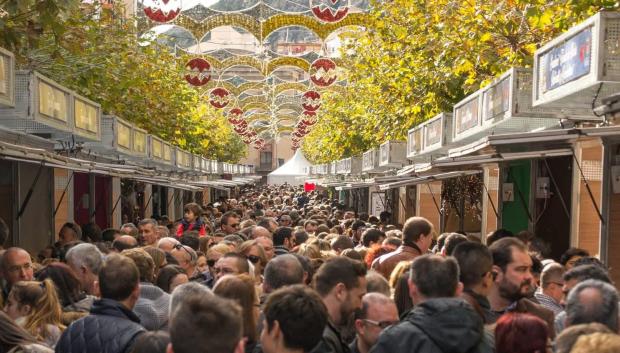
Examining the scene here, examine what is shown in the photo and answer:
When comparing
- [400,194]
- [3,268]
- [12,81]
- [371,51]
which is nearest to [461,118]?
[12,81]

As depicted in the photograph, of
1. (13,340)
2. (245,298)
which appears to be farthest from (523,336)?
(13,340)

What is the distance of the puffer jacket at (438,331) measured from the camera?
548 centimetres

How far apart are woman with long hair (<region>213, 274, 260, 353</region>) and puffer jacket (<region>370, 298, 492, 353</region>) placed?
894mm

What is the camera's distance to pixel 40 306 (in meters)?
6.96

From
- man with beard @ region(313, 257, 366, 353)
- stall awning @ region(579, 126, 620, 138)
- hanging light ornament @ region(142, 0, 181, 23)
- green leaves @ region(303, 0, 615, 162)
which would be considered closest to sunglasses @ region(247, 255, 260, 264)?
man with beard @ region(313, 257, 366, 353)

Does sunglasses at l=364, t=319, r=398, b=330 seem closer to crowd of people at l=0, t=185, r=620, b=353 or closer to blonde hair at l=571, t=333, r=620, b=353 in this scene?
crowd of people at l=0, t=185, r=620, b=353

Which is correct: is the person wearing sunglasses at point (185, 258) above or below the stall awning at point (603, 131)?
below

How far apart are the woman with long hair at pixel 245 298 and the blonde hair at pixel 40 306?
1.37m

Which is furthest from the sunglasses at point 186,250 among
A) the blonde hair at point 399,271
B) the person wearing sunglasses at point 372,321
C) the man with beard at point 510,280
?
the person wearing sunglasses at point 372,321

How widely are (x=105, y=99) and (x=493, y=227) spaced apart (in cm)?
839

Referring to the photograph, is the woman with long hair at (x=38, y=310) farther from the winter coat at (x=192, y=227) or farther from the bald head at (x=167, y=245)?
the winter coat at (x=192, y=227)

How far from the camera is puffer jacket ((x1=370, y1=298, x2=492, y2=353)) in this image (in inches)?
216

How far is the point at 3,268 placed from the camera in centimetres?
927

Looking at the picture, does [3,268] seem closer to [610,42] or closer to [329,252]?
[329,252]
